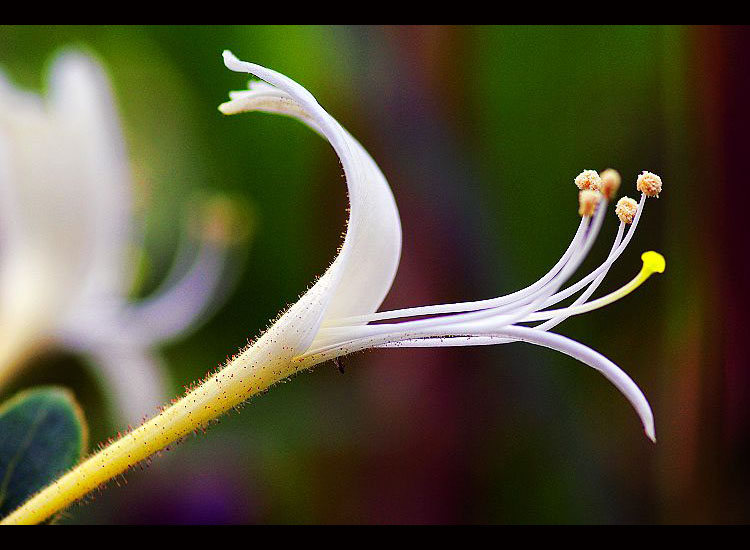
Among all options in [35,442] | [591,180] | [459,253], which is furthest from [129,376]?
[591,180]

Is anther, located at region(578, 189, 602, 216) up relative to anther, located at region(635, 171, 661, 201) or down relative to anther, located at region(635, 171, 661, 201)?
down

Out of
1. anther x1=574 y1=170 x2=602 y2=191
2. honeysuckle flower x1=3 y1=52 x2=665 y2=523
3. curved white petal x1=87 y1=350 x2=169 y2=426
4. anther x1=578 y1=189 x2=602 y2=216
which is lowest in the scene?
curved white petal x1=87 y1=350 x2=169 y2=426

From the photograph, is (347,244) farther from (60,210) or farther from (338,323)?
(60,210)

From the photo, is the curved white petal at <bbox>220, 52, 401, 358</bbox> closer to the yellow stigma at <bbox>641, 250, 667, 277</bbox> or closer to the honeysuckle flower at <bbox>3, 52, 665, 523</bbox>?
the honeysuckle flower at <bbox>3, 52, 665, 523</bbox>

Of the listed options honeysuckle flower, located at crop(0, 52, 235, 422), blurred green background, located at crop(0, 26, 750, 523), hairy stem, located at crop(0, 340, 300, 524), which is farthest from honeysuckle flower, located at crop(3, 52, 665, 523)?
blurred green background, located at crop(0, 26, 750, 523)

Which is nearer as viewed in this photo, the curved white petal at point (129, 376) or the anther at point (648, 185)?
the anther at point (648, 185)

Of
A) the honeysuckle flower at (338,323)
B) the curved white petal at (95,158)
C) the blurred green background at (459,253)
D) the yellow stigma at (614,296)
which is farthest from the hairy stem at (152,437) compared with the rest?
the blurred green background at (459,253)

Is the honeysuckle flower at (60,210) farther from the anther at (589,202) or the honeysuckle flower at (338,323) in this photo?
the anther at (589,202)
